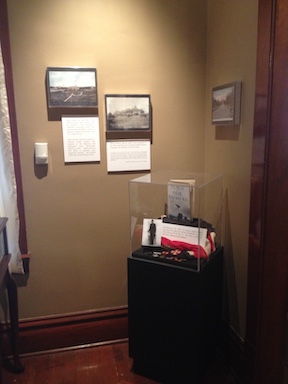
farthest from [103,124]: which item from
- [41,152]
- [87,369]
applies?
[87,369]

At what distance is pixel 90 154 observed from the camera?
2.00m

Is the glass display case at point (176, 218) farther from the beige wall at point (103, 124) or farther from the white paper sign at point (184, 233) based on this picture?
the beige wall at point (103, 124)

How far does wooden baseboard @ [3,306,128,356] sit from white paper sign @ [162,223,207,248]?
29.5 inches

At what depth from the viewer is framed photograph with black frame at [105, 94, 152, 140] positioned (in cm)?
197

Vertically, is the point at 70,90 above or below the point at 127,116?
above

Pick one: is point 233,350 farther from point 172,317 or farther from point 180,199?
point 180,199

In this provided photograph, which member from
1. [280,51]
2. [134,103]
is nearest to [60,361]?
[134,103]

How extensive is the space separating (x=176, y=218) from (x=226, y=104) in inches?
26.1

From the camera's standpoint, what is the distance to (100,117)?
198 cm

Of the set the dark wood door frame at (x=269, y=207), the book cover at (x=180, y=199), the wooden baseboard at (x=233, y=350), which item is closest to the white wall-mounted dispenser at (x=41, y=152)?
the book cover at (x=180, y=199)

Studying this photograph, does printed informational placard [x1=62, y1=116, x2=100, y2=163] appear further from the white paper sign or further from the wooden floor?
the wooden floor

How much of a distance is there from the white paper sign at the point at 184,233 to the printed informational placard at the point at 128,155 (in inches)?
18.9

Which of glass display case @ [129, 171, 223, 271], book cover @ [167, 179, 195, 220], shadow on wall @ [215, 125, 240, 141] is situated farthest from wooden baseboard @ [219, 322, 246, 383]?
shadow on wall @ [215, 125, 240, 141]

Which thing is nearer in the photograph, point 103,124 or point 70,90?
point 70,90
